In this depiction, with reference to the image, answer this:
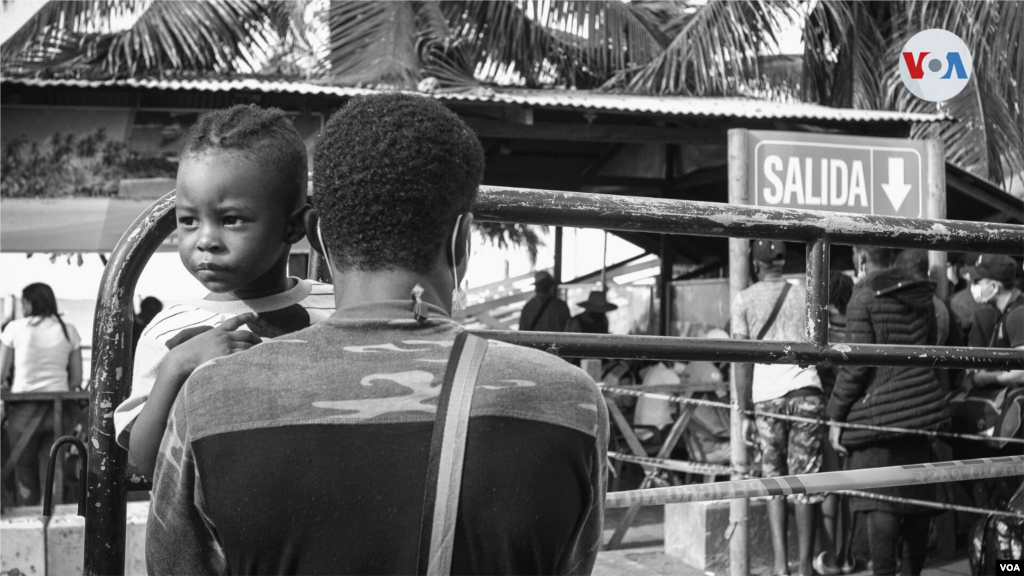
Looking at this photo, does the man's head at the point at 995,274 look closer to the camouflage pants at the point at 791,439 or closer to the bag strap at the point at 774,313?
the bag strap at the point at 774,313

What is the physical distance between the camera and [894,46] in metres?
11.0

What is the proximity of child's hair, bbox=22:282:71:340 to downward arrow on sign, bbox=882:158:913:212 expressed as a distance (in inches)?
219

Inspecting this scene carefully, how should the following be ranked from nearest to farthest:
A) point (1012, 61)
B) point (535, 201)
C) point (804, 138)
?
1. point (535, 201)
2. point (804, 138)
3. point (1012, 61)

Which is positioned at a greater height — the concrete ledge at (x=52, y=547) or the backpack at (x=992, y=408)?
the backpack at (x=992, y=408)

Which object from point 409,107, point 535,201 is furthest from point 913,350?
point 409,107

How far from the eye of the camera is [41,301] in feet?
22.9

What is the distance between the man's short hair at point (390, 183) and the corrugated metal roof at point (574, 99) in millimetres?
5715

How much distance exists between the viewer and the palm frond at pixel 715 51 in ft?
30.8

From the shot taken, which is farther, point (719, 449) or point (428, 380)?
point (719, 449)

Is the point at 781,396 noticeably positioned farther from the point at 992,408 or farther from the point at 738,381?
the point at 992,408

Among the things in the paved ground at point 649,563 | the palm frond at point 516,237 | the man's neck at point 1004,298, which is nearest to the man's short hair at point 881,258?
the man's neck at point 1004,298

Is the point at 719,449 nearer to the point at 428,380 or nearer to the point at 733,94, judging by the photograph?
the point at 733,94

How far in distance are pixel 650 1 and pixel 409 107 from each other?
1141cm

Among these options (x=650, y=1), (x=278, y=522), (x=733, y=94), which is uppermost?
(x=650, y=1)
